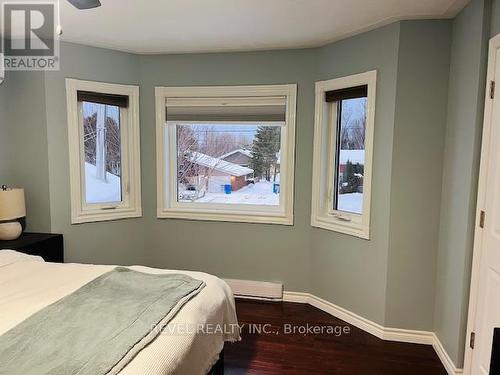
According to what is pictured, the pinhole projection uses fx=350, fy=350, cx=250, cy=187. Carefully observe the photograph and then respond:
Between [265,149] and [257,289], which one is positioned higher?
[265,149]

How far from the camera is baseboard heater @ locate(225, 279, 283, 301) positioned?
3.34 m

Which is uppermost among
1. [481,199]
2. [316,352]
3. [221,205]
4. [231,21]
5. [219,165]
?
[231,21]

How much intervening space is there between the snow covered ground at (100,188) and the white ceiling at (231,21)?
3.85ft

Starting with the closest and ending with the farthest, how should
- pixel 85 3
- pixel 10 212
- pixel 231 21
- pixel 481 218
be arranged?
1. pixel 85 3
2. pixel 481 218
3. pixel 231 21
4. pixel 10 212

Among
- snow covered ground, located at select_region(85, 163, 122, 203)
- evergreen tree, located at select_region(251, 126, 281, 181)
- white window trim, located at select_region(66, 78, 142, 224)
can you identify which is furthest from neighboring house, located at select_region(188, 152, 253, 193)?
snow covered ground, located at select_region(85, 163, 122, 203)

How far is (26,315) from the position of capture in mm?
1594

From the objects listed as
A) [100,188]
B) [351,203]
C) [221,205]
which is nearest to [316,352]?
[351,203]

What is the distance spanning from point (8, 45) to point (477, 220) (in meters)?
3.79

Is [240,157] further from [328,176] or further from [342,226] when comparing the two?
[342,226]

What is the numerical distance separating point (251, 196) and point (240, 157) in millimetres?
410

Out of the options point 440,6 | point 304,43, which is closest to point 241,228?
point 304,43

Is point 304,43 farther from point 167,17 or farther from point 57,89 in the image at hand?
point 57,89

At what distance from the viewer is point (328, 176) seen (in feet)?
10.4

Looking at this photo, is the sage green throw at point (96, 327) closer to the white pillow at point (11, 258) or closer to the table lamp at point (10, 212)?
the white pillow at point (11, 258)
